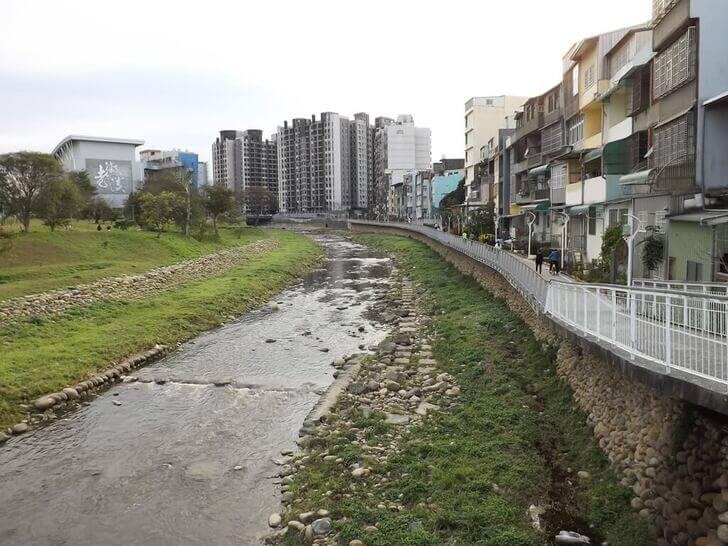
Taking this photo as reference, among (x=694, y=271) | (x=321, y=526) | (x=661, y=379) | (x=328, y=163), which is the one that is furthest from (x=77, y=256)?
(x=328, y=163)

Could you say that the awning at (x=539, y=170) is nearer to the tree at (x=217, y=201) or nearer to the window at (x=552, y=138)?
the window at (x=552, y=138)

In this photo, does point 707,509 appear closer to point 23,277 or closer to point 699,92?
point 699,92

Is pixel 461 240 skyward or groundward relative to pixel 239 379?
skyward

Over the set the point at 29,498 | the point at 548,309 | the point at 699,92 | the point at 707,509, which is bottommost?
the point at 29,498

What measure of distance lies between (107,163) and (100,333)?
102007 millimetres

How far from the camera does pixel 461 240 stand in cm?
3653

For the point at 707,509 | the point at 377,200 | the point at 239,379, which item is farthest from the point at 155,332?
the point at 377,200

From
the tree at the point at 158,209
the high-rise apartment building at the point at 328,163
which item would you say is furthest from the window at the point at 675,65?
the high-rise apartment building at the point at 328,163

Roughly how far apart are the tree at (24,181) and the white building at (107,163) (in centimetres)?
6890

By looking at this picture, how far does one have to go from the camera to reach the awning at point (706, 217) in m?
14.0

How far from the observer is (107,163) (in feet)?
365

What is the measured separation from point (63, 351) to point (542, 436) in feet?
48.5

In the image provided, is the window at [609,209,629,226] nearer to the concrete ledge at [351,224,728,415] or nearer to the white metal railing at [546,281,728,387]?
the concrete ledge at [351,224,728,415]

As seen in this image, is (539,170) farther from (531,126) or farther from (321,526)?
(321,526)
